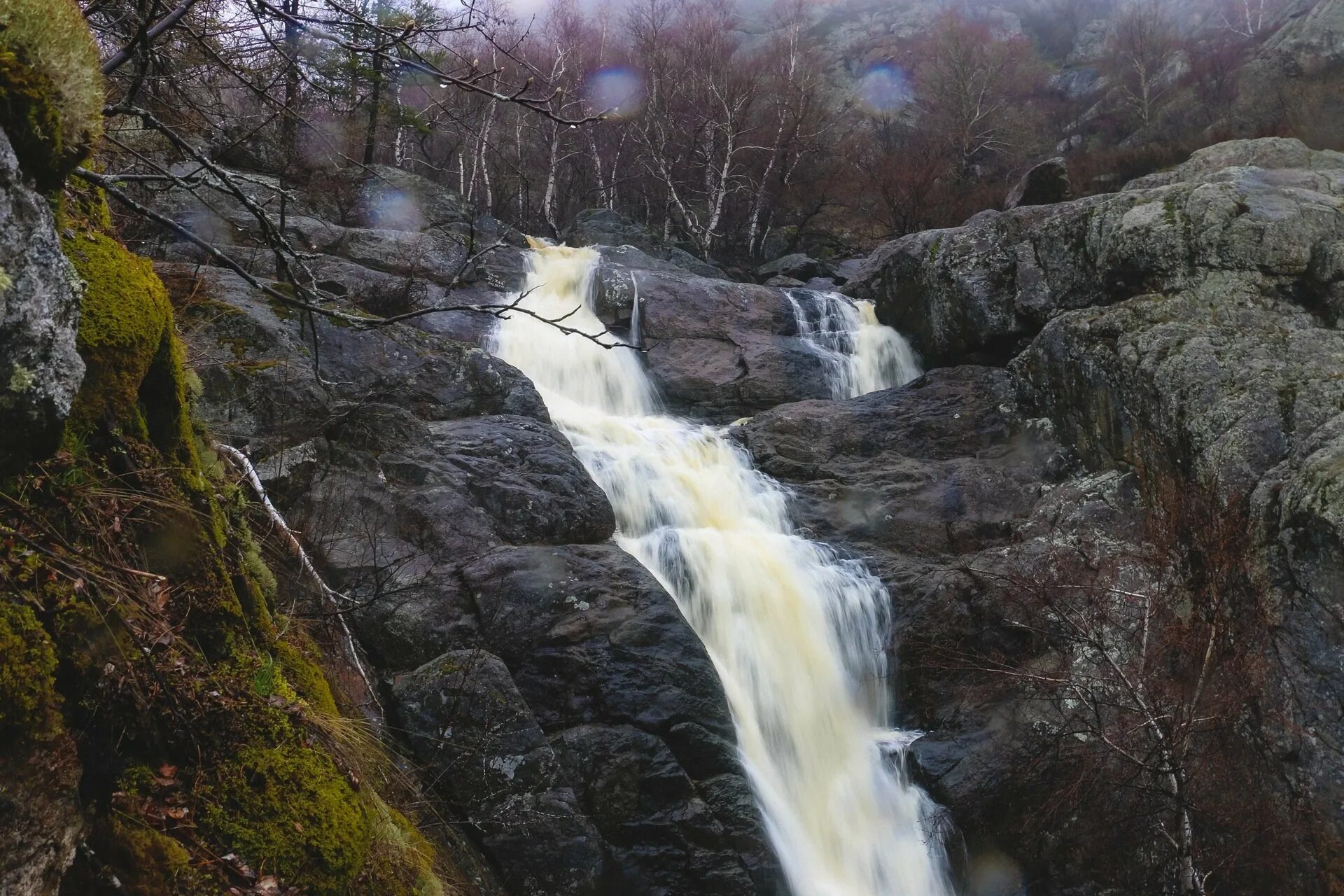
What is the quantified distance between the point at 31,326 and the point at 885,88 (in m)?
40.4

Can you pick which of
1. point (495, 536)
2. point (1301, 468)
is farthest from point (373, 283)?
point (1301, 468)

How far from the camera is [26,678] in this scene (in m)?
2.34

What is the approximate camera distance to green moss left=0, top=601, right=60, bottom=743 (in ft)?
7.48

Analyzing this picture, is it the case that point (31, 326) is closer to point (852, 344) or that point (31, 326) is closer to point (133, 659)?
point (133, 659)

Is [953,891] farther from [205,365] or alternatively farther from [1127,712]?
[205,365]

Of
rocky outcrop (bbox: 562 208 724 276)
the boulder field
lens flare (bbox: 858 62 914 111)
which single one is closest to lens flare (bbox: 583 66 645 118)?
rocky outcrop (bbox: 562 208 724 276)

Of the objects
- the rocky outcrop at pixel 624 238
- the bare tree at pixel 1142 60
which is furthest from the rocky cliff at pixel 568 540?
the bare tree at pixel 1142 60

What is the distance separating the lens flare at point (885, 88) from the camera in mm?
36531

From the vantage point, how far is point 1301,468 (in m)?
8.09

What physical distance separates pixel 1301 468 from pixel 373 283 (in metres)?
11.9

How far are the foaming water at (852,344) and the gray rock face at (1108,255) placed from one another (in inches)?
12.0

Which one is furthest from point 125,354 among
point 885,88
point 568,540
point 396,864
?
point 885,88

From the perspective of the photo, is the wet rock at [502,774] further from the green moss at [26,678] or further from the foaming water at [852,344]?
the foaming water at [852,344]

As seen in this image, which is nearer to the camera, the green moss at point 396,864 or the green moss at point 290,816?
the green moss at point 290,816
